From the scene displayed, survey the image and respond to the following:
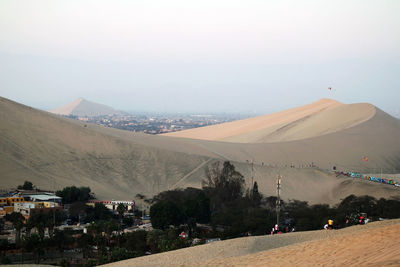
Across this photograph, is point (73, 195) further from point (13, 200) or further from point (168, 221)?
point (168, 221)

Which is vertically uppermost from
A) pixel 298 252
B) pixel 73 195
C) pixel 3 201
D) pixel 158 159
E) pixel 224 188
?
pixel 158 159

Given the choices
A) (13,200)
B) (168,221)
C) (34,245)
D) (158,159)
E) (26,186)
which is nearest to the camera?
(34,245)

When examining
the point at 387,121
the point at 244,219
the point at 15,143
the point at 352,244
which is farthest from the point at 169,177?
the point at 387,121

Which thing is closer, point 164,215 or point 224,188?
point 164,215

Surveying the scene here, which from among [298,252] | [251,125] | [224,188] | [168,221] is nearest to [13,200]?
[168,221]

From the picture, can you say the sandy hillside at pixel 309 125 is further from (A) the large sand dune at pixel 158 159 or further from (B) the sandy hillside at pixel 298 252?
(B) the sandy hillside at pixel 298 252

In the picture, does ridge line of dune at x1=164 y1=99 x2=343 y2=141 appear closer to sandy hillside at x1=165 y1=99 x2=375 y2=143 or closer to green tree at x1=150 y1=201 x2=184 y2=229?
sandy hillside at x1=165 y1=99 x2=375 y2=143

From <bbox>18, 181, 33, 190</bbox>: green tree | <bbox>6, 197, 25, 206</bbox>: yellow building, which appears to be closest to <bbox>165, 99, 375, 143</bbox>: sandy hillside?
<bbox>18, 181, 33, 190</bbox>: green tree
